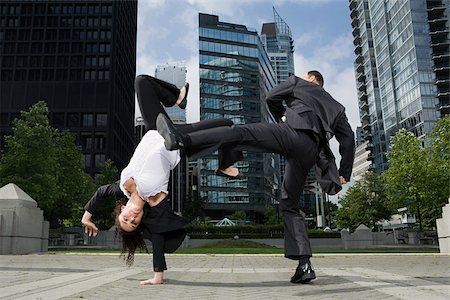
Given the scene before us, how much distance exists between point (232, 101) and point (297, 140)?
8772 cm

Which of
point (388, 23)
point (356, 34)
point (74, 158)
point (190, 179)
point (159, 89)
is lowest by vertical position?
point (159, 89)

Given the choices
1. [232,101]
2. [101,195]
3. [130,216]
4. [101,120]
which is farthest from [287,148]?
[232,101]

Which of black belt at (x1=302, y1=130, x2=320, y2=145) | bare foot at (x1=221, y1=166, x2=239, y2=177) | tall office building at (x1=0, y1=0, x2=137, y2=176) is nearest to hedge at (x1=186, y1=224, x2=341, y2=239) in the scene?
bare foot at (x1=221, y1=166, x2=239, y2=177)

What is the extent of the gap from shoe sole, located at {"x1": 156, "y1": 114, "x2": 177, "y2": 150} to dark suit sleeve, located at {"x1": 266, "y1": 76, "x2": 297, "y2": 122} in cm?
143

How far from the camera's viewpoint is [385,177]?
29.7 metres

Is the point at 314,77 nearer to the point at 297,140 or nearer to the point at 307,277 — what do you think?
the point at 297,140

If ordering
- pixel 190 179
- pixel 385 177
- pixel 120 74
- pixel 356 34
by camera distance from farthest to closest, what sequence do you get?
1. pixel 190 179
2. pixel 356 34
3. pixel 120 74
4. pixel 385 177

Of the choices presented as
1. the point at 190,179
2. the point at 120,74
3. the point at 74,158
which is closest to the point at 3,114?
the point at 120,74

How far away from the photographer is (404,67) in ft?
256

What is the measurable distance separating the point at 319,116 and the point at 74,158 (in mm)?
29754

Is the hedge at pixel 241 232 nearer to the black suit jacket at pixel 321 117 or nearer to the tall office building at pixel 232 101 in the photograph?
the black suit jacket at pixel 321 117

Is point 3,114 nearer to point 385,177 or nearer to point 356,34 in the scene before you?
point 385,177

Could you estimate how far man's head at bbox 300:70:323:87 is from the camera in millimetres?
4949

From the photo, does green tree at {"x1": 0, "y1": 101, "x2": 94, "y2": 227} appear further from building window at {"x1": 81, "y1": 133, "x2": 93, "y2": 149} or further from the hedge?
building window at {"x1": 81, "y1": 133, "x2": 93, "y2": 149}
